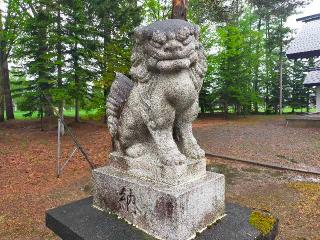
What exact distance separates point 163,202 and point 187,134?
734 mm

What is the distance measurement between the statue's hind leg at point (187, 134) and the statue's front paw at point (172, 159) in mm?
205

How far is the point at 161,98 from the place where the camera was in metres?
2.59

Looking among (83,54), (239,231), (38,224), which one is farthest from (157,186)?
(83,54)

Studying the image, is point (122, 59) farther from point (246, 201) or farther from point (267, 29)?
point (267, 29)

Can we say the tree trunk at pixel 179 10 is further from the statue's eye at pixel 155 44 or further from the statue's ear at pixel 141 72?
the statue's eye at pixel 155 44

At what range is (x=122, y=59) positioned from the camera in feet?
32.0

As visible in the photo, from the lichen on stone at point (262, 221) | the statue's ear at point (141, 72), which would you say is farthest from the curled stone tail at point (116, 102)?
the lichen on stone at point (262, 221)

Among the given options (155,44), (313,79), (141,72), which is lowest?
(141,72)

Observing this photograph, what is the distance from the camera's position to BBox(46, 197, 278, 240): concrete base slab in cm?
254

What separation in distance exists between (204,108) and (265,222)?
20.9 m

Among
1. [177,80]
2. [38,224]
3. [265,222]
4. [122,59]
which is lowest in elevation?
[38,224]

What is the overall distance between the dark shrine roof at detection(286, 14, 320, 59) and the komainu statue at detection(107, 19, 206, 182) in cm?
1543

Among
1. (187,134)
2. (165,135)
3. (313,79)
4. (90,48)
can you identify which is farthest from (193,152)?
(313,79)

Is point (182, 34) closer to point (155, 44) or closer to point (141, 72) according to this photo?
point (155, 44)
